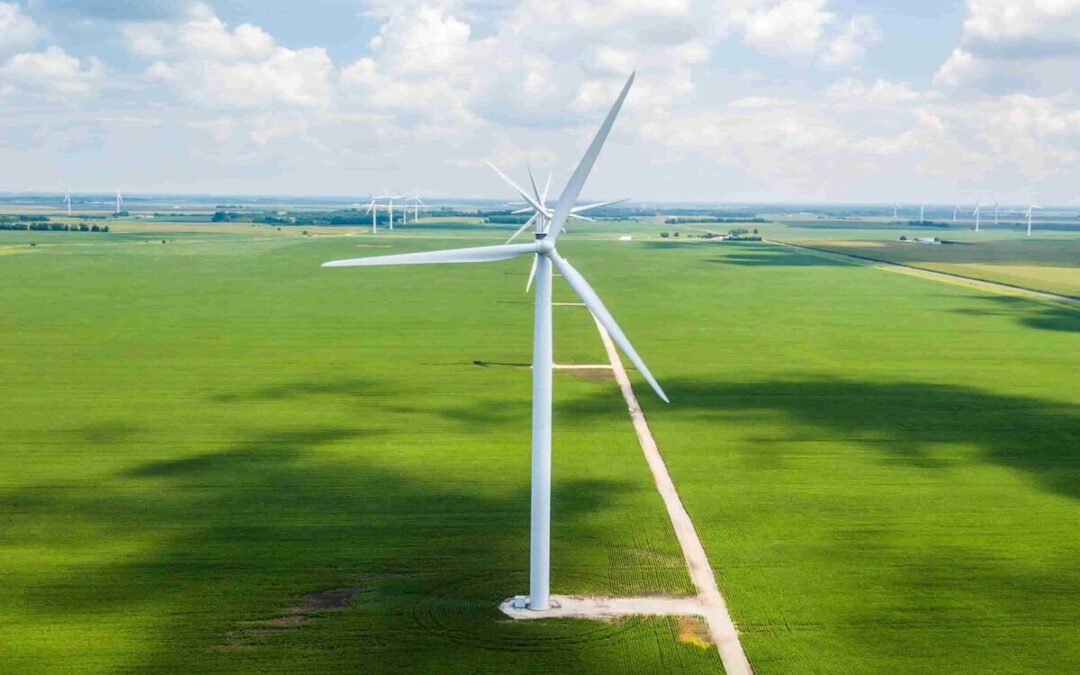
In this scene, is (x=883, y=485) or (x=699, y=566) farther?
(x=883, y=485)

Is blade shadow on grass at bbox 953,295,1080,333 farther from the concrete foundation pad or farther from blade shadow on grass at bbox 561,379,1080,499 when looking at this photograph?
the concrete foundation pad

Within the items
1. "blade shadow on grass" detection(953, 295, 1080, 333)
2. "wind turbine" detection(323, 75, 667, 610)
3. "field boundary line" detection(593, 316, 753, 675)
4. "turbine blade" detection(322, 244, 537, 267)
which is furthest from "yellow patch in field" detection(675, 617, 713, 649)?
"blade shadow on grass" detection(953, 295, 1080, 333)

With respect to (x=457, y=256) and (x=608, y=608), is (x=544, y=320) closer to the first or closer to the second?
(x=457, y=256)

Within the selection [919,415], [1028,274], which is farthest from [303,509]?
[1028,274]

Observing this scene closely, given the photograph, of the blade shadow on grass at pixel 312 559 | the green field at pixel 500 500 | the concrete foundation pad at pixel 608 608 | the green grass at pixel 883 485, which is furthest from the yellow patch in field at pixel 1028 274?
the concrete foundation pad at pixel 608 608

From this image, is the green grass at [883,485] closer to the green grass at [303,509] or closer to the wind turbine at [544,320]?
the green grass at [303,509]

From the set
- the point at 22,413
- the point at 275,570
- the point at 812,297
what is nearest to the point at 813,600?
the point at 275,570
